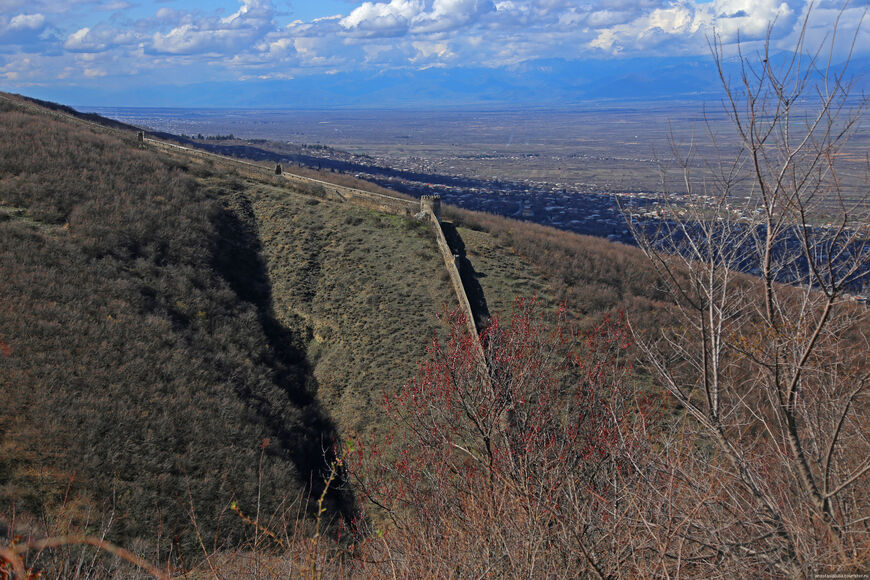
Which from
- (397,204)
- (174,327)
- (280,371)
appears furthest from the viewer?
(397,204)

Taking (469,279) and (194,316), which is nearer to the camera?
(194,316)

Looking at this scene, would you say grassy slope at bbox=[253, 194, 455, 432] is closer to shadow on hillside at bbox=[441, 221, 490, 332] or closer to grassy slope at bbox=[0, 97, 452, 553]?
grassy slope at bbox=[0, 97, 452, 553]

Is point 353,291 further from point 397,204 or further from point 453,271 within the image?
point 397,204

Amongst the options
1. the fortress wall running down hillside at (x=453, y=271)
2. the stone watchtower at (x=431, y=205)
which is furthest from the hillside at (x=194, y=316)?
the stone watchtower at (x=431, y=205)

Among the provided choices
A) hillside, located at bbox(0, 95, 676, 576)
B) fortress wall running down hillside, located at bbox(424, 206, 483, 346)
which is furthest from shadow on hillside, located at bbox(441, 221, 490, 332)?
fortress wall running down hillside, located at bbox(424, 206, 483, 346)

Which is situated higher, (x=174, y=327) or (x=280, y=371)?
(x=174, y=327)

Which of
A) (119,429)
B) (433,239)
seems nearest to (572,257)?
(433,239)

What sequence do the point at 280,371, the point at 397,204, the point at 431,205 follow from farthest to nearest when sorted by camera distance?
the point at 397,204 → the point at 431,205 → the point at 280,371

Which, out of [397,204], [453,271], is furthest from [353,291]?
[397,204]
